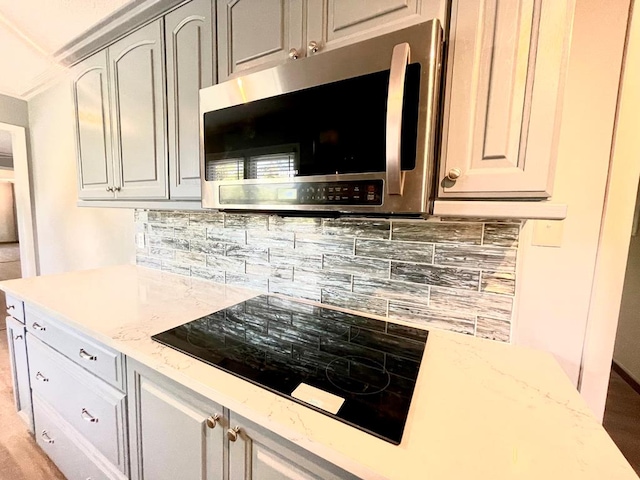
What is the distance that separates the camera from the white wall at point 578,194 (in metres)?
0.81

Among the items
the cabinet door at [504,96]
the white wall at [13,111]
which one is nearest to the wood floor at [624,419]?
the cabinet door at [504,96]

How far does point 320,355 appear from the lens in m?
0.88

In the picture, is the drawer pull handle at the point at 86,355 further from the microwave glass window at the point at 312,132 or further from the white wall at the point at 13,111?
the white wall at the point at 13,111

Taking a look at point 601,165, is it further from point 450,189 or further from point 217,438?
point 217,438

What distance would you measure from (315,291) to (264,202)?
519mm

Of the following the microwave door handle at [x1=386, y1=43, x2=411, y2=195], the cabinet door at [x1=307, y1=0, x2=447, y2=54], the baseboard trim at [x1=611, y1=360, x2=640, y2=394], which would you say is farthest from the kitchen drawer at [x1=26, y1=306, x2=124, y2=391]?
the baseboard trim at [x1=611, y1=360, x2=640, y2=394]

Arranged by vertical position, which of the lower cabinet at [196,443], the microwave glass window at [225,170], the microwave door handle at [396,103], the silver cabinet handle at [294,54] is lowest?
the lower cabinet at [196,443]

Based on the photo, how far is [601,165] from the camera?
84cm

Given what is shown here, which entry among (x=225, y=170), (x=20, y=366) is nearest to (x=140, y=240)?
(x=20, y=366)

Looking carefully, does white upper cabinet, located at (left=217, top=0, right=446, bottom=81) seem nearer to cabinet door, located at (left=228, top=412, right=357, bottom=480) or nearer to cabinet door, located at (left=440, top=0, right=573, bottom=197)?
cabinet door, located at (left=440, top=0, right=573, bottom=197)

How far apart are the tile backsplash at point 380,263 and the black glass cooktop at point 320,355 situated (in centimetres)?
10

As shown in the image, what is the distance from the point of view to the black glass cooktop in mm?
649

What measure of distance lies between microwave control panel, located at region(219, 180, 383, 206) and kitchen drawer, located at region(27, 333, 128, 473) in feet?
2.64

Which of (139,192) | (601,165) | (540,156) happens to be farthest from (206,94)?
(601,165)
